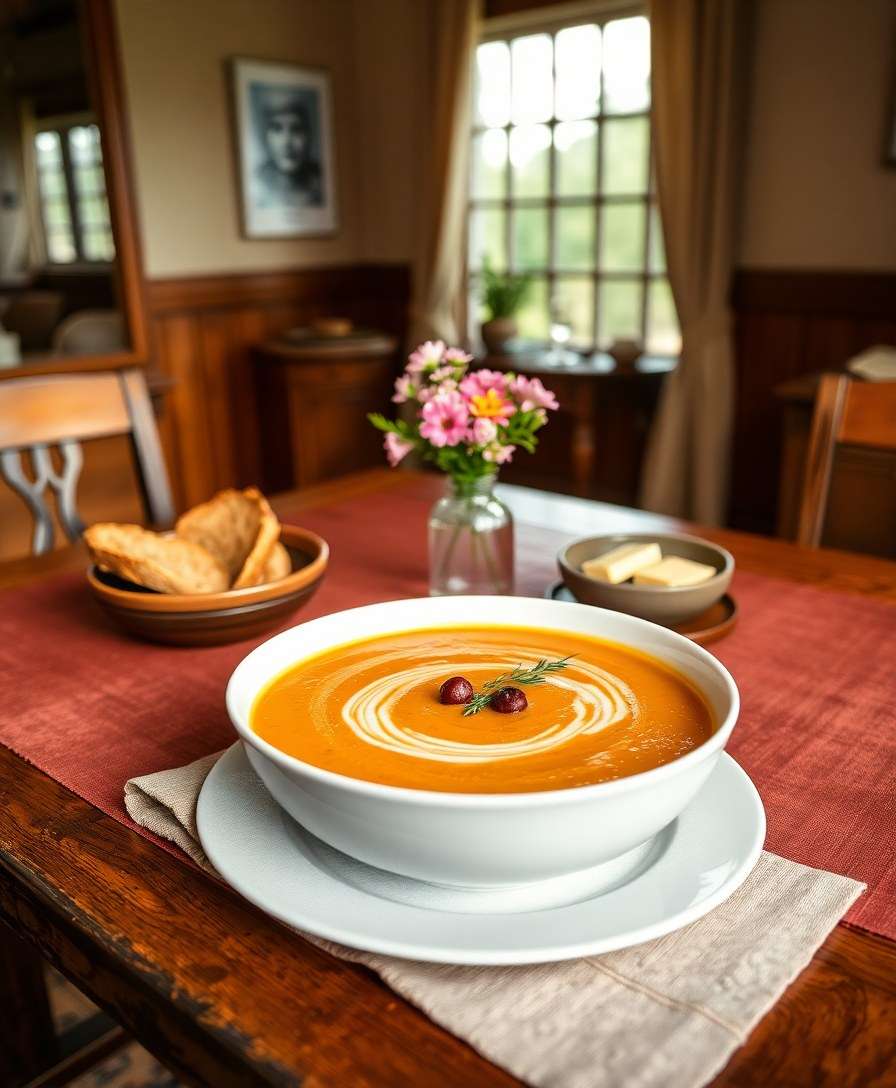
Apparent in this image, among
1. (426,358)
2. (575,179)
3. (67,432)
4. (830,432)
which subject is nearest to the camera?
(426,358)

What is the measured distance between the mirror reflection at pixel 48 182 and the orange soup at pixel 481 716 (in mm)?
6292

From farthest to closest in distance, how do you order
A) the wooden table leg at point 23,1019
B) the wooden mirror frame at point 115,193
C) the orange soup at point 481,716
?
the wooden mirror frame at point 115,193, the wooden table leg at point 23,1019, the orange soup at point 481,716

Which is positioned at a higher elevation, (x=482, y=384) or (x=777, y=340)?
(x=482, y=384)

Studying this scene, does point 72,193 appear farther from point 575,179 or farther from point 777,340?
point 777,340

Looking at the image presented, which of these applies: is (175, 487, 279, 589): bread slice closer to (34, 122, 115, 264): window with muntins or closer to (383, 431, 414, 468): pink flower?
(383, 431, 414, 468): pink flower

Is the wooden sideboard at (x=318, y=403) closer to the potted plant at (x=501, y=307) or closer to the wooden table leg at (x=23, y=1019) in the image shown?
the potted plant at (x=501, y=307)

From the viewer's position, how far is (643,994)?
540 mm

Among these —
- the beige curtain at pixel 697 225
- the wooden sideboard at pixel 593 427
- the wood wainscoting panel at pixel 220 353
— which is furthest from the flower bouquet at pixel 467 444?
the wood wainscoting panel at pixel 220 353

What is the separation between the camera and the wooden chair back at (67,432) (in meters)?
1.66

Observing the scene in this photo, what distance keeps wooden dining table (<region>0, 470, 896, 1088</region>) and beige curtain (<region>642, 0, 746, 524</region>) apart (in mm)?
3148

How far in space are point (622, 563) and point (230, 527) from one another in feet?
1.63

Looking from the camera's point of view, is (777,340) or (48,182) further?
(48,182)

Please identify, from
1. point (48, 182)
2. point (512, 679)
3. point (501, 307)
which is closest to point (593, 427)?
point (501, 307)

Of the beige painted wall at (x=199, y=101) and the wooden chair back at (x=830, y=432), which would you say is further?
the beige painted wall at (x=199, y=101)
